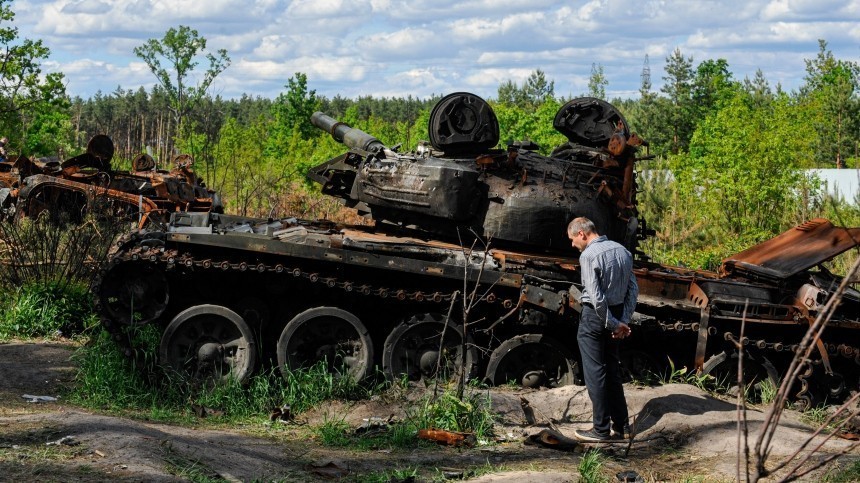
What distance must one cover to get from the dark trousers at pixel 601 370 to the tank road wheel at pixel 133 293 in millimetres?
4408

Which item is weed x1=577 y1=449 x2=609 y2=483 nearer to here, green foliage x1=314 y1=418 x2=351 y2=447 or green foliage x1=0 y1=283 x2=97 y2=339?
green foliage x1=314 y1=418 x2=351 y2=447

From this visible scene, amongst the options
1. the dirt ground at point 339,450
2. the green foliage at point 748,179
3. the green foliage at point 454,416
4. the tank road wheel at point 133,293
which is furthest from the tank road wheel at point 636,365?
the green foliage at point 748,179

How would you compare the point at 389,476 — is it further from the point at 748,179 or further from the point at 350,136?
the point at 748,179

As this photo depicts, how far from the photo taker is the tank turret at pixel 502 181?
428 inches

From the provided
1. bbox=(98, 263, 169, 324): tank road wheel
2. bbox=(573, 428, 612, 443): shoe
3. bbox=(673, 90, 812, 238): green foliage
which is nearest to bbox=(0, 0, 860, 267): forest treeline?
bbox=(673, 90, 812, 238): green foliage

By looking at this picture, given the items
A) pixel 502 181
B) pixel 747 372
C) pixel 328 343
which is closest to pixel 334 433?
pixel 328 343

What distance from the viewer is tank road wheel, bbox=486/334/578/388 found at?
10.6 metres

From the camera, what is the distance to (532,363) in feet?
35.3

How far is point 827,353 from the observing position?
10.6 meters

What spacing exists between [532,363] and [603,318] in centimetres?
220

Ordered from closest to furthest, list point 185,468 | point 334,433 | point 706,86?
point 185,468
point 334,433
point 706,86

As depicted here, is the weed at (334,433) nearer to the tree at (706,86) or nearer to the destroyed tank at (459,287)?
the destroyed tank at (459,287)

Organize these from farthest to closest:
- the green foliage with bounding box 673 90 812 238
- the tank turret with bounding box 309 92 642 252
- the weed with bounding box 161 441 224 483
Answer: the green foliage with bounding box 673 90 812 238, the tank turret with bounding box 309 92 642 252, the weed with bounding box 161 441 224 483

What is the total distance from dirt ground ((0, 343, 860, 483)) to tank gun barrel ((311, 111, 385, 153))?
3.69 m
